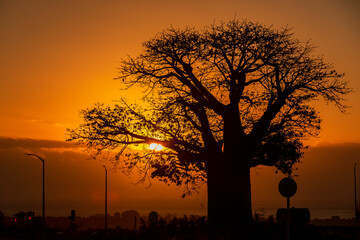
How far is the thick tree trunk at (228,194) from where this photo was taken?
2959 cm

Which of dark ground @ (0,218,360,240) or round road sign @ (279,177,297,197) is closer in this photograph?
round road sign @ (279,177,297,197)

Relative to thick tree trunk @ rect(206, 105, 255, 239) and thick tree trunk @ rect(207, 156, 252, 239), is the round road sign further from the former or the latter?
thick tree trunk @ rect(206, 105, 255, 239)

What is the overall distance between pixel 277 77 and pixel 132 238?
11.3 meters

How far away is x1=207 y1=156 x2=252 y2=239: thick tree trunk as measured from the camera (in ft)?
97.1

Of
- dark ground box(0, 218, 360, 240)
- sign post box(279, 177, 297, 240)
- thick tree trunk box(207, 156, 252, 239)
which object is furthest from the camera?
thick tree trunk box(207, 156, 252, 239)

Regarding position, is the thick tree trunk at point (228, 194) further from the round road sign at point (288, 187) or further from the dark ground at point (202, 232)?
the round road sign at point (288, 187)

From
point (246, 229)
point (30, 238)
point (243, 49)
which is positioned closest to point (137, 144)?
point (243, 49)

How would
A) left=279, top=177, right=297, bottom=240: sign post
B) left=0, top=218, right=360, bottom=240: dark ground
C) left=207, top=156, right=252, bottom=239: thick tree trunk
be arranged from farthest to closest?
left=207, top=156, right=252, bottom=239: thick tree trunk, left=0, top=218, right=360, bottom=240: dark ground, left=279, top=177, right=297, bottom=240: sign post

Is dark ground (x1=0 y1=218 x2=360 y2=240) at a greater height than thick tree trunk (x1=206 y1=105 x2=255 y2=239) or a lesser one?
lesser

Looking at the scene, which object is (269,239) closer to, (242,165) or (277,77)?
(242,165)

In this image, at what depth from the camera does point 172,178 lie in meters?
34.0

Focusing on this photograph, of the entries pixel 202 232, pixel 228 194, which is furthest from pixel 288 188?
pixel 228 194

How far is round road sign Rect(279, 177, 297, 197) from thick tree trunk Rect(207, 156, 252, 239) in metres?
7.91

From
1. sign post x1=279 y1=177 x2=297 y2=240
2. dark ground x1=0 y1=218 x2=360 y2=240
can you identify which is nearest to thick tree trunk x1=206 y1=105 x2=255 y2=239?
dark ground x1=0 y1=218 x2=360 y2=240
